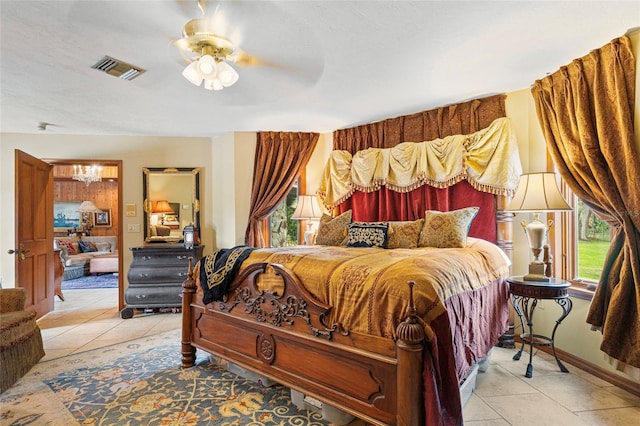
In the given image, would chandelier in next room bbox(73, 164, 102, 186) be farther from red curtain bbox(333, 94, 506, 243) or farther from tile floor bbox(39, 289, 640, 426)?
red curtain bbox(333, 94, 506, 243)

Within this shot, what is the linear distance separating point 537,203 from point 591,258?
0.79m

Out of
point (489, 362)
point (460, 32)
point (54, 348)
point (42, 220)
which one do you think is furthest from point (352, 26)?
point (42, 220)

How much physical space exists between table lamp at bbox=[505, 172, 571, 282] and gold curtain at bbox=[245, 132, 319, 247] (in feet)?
8.96

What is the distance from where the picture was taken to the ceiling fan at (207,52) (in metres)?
2.04

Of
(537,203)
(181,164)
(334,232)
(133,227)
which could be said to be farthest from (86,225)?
(537,203)

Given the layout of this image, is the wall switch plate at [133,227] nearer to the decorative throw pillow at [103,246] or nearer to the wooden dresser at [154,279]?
the wooden dresser at [154,279]

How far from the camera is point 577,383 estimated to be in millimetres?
2416

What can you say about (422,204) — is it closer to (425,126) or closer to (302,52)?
(425,126)

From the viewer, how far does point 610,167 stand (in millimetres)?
2301

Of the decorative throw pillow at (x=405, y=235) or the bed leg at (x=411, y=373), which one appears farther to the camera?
the decorative throw pillow at (x=405, y=235)

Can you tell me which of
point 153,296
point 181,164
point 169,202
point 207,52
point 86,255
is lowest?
point 153,296

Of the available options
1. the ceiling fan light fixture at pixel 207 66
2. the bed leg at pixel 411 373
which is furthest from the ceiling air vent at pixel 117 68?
the bed leg at pixel 411 373

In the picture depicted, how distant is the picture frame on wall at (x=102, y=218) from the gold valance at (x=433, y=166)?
734 cm

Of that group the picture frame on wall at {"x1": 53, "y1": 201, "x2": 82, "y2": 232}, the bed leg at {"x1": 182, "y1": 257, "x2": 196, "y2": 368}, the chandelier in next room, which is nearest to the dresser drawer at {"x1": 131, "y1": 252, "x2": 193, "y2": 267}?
the bed leg at {"x1": 182, "y1": 257, "x2": 196, "y2": 368}
